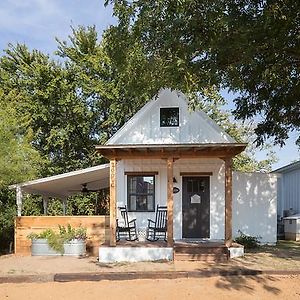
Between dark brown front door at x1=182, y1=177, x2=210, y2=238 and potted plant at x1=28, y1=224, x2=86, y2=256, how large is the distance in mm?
3294

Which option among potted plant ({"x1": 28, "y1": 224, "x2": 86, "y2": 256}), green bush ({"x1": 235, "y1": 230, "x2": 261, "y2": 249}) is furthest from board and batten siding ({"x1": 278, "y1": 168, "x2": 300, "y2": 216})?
potted plant ({"x1": 28, "y1": 224, "x2": 86, "y2": 256})

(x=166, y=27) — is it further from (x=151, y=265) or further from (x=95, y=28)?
(x=95, y=28)

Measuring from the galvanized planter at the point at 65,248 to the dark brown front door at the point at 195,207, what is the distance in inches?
129

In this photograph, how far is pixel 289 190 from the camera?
22328mm

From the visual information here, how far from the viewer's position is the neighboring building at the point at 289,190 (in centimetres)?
2077

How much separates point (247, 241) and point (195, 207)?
1917 mm

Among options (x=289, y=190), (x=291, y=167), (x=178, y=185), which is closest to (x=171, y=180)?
(x=178, y=185)

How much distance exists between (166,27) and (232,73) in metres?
1.86

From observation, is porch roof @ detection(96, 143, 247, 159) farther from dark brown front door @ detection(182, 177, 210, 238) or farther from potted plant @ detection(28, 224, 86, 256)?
potted plant @ detection(28, 224, 86, 256)

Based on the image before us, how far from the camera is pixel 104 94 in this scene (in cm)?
2220

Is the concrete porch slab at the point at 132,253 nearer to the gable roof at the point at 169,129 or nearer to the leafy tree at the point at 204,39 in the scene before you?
the gable roof at the point at 169,129

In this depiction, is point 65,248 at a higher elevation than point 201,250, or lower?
lower

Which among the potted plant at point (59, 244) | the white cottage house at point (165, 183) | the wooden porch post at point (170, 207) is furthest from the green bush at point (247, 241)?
the potted plant at point (59, 244)

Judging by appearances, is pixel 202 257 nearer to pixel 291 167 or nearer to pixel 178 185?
pixel 178 185
